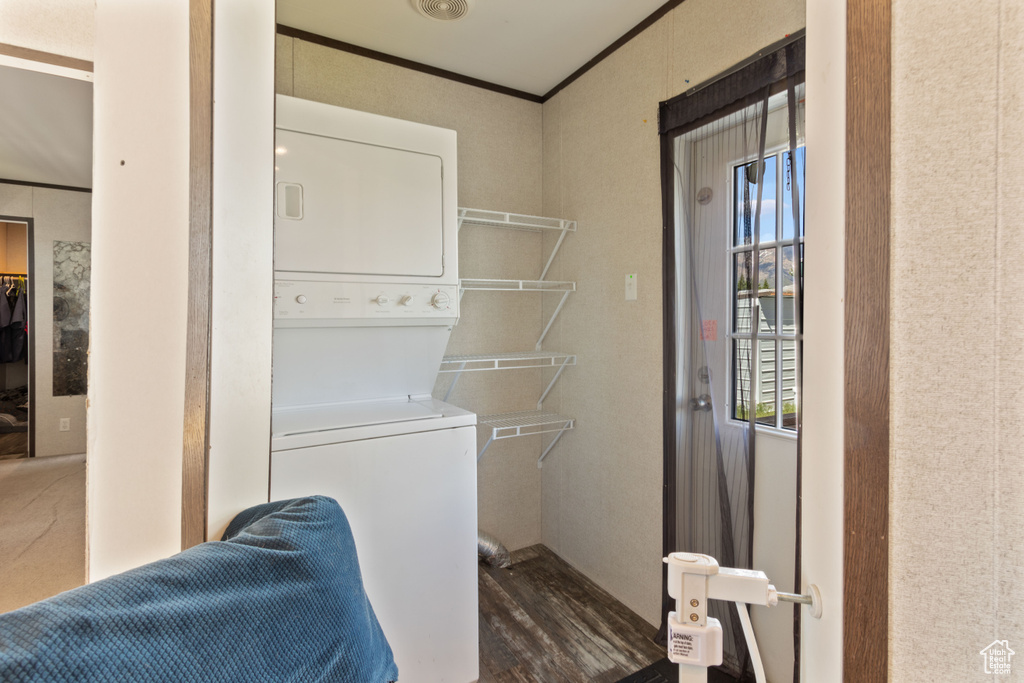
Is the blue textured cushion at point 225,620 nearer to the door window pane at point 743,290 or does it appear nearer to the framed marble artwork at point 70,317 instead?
the framed marble artwork at point 70,317

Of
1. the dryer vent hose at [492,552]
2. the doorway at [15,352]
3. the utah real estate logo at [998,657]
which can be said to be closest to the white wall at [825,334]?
the utah real estate logo at [998,657]

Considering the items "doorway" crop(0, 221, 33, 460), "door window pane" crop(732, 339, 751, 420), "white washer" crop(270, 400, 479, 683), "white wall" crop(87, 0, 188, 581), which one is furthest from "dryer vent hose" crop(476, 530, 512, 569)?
"doorway" crop(0, 221, 33, 460)

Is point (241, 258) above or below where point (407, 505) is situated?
above

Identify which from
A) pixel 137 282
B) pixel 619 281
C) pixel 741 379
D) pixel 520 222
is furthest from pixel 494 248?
pixel 137 282

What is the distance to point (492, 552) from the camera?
254 cm

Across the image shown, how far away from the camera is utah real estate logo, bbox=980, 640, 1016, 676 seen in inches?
20.0

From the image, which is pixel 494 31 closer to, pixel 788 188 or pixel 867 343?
pixel 788 188

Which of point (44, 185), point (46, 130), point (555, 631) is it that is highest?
point (46, 130)

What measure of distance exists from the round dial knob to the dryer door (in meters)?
0.09

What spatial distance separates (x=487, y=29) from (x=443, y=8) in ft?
0.80

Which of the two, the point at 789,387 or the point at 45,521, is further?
the point at 789,387

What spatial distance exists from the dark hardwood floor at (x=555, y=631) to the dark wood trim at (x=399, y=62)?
106 inches

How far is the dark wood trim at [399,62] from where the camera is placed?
2.19 m

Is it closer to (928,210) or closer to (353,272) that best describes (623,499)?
(353,272)
